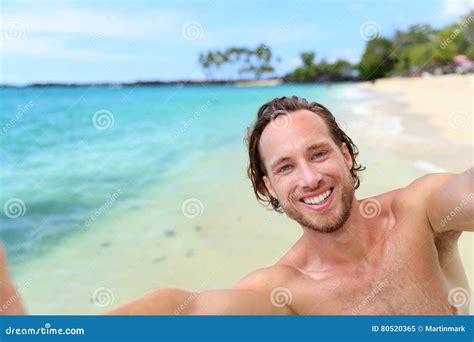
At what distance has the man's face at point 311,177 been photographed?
2016 mm

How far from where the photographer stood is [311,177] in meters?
2.00

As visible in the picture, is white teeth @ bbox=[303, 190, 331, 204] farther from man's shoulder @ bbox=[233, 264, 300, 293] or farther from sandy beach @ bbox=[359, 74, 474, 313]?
sandy beach @ bbox=[359, 74, 474, 313]

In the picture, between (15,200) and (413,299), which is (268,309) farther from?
(15,200)

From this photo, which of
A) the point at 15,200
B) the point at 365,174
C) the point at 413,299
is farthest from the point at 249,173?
the point at 15,200

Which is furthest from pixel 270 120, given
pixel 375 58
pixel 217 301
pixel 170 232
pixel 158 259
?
pixel 375 58

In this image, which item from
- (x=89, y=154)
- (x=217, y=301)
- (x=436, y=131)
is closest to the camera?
(x=217, y=301)

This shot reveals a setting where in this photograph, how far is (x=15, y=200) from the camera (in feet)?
26.1

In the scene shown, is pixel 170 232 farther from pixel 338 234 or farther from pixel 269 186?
pixel 338 234

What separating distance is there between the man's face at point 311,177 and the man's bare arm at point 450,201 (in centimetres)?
28

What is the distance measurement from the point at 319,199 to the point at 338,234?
155 mm

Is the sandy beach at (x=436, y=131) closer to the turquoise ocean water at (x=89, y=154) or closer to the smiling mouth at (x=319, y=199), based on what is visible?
the turquoise ocean water at (x=89, y=154)

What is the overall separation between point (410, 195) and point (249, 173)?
2.11ft

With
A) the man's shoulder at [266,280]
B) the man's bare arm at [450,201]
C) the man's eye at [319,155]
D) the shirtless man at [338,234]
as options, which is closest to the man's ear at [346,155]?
the shirtless man at [338,234]

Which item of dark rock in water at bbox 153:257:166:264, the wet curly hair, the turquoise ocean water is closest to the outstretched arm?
the wet curly hair
